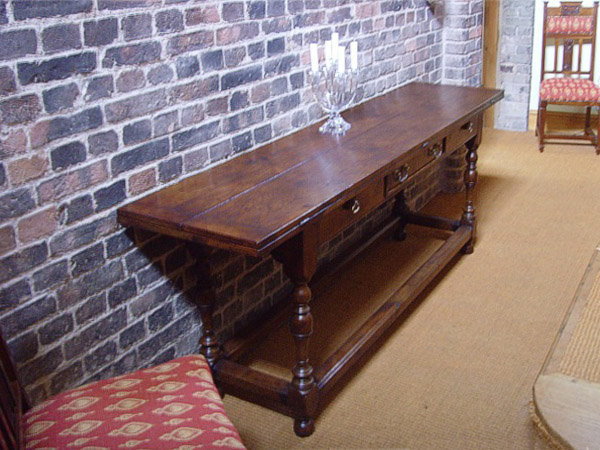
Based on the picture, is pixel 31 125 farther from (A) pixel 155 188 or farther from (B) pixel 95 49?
(A) pixel 155 188

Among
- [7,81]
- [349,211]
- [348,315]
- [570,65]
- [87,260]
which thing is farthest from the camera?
[570,65]

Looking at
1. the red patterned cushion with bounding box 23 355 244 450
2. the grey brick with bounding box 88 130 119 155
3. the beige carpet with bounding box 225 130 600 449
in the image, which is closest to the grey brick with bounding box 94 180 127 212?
the grey brick with bounding box 88 130 119 155

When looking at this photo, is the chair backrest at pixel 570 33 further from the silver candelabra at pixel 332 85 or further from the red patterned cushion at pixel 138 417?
the red patterned cushion at pixel 138 417

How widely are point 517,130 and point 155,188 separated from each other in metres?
4.24

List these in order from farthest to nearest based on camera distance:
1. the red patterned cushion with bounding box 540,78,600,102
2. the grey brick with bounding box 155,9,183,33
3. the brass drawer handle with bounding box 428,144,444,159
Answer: the red patterned cushion with bounding box 540,78,600,102 < the brass drawer handle with bounding box 428,144,444,159 < the grey brick with bounding box 155,9,183,33

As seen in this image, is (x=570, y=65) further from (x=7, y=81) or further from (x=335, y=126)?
(x=7, y=81)

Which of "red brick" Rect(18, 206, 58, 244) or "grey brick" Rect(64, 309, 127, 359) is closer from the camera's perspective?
"red brick" Rect(18, 206, 58, 244)

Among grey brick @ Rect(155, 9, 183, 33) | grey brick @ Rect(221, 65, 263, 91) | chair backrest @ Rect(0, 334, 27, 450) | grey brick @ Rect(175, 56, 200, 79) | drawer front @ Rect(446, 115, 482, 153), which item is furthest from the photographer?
drawer front @ Rect(446, 115, 482, 153)

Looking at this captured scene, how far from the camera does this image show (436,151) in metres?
2.91

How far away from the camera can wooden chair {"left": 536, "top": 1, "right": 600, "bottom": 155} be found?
5137mm

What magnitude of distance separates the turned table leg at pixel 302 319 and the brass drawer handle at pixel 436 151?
2.94 feet

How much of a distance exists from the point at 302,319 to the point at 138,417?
69 cm

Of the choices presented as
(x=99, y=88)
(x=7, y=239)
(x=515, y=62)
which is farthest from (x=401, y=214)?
(x=515, y=62)

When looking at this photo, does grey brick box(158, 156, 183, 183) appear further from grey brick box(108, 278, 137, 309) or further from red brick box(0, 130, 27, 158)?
red brick box(0, 130, 27, 158)
